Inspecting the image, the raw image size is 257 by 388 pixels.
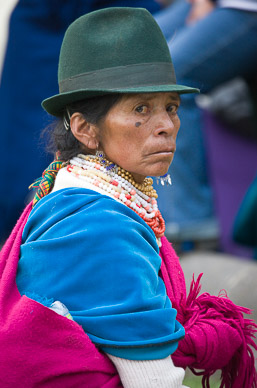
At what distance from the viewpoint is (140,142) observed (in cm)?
198

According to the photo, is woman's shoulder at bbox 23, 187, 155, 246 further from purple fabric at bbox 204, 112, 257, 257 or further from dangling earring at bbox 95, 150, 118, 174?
purple fabric at bbox 204, 112, 257, 257

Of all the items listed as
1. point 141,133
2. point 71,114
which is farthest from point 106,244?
point 71,114

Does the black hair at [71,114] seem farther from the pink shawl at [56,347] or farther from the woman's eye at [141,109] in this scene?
the pink shawl at [56,347]

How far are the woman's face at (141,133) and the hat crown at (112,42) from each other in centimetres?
13

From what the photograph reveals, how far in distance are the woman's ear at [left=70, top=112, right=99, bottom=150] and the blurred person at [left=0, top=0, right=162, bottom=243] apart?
2728mm

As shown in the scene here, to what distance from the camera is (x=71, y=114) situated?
2.06 meters

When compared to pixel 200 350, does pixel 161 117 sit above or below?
above

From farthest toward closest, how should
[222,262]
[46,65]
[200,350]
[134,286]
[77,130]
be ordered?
[46,65]
[222,262]
[77,130]
[200,350]
[134,286]

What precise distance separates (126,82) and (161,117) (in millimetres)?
171

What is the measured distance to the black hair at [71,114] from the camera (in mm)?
1975

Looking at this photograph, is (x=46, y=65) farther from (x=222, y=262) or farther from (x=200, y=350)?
(x=200, y=350)

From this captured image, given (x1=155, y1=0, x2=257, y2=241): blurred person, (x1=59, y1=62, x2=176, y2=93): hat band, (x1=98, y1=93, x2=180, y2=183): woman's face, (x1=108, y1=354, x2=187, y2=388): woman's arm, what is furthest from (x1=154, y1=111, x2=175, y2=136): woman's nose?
(x1=155, y1=0, x2=257, y2=241): blurred person

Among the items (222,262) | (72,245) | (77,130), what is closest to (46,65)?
(222,262)

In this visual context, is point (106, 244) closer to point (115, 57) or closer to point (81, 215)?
point (81, 215)
